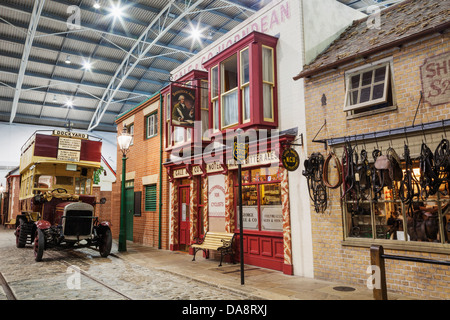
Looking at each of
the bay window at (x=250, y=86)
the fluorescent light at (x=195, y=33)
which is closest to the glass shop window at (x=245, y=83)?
the bay window at (x=250, y=86)

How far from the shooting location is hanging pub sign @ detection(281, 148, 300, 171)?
7500 mm

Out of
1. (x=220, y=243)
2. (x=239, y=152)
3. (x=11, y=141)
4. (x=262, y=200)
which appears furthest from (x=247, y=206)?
(x=11, y=141)

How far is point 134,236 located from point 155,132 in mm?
4896

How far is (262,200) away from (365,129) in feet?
11.3

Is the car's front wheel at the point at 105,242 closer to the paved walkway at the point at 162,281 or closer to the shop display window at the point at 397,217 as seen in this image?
the paved walkway at the point at 162,281

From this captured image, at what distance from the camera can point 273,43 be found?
8.97 metres

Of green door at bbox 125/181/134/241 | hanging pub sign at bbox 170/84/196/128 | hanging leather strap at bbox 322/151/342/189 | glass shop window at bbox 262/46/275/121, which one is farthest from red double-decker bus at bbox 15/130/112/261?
hanging leather strap at bbox 322/151/342/189

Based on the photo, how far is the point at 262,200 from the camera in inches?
360

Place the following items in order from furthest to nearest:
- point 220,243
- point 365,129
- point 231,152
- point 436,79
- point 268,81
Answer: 1. point 231,152
2. point 220,243
3. point 268,81
4. point 365,129
5. point 436,79

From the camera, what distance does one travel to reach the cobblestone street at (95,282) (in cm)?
613

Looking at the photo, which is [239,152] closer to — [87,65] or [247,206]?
[247,206]

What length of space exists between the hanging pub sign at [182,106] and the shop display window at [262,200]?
2616mm

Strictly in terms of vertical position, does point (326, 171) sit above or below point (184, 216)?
above

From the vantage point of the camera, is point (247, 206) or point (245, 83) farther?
point (247, 206)
